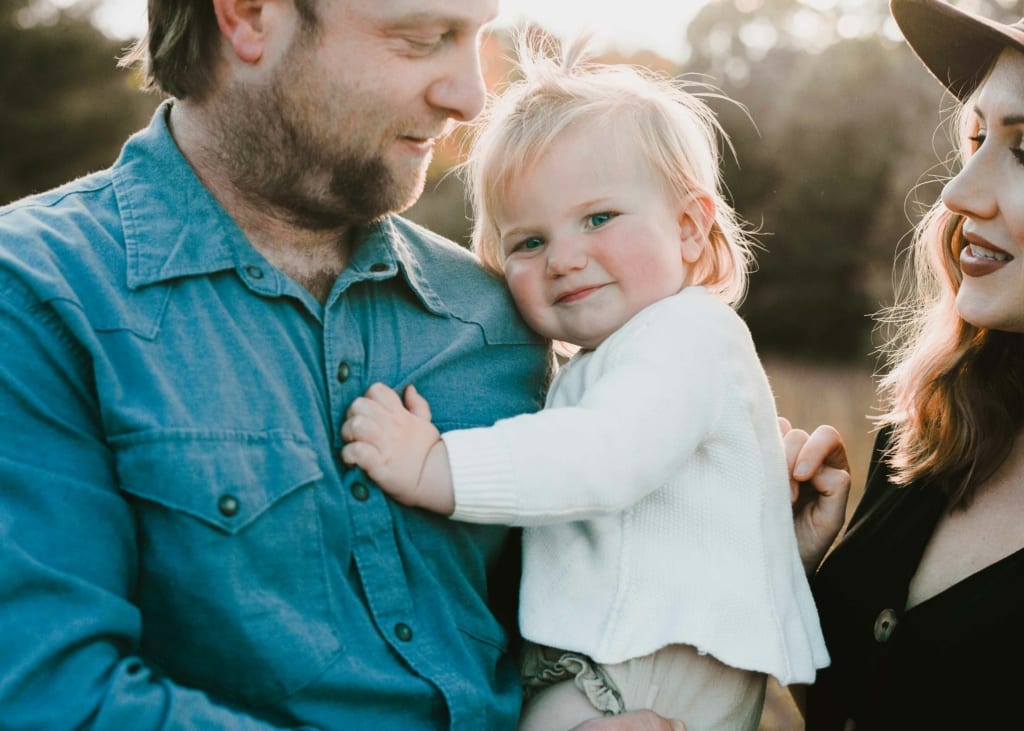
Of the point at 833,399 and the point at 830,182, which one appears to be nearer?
the point at 833,399

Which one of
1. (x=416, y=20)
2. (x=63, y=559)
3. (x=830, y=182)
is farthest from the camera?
(x=830, y=182)

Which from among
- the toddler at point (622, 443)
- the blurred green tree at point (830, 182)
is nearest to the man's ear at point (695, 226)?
the toddler at point (622, 443)

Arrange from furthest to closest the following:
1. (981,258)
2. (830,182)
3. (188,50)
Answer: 1. (830,182)
2. (981,258)
3. (188,50)

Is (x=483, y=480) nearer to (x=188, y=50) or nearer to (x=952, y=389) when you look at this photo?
(x=188, y=50)

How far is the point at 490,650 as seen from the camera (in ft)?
7.43

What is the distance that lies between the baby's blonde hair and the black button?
Answer: 1.01 meters

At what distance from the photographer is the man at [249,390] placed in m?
1.82

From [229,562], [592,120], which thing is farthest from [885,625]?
[229,562]

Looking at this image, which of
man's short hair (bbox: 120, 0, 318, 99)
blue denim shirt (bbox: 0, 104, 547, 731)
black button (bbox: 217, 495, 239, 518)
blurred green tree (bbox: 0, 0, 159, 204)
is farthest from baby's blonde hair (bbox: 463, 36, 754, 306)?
blurred green tree (bbox: 0, 0, 159, 204)

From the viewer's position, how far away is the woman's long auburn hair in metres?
2.61

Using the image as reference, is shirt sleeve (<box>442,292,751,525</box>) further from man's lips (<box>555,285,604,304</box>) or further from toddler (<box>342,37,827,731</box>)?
man's lips (<box>555,285,604,304</box>)

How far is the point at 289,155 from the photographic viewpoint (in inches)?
89.7

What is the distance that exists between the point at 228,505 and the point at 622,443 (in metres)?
0.75

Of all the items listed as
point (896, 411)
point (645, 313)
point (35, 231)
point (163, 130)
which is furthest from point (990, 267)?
point (35, 231)
